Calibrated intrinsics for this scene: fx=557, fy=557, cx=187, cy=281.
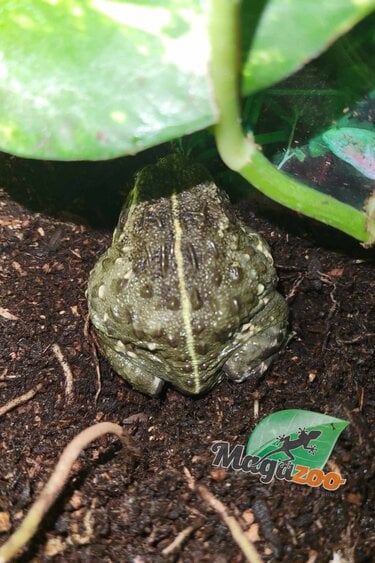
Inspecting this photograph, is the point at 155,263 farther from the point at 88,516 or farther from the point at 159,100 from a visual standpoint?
the point at 88,516

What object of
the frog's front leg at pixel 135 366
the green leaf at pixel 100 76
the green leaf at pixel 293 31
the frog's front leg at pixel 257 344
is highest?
the green leaf at pixel 293 31

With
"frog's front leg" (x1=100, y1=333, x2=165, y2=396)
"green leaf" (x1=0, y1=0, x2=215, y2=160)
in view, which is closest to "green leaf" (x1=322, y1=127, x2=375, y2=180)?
"green leaf" (x1=0, y1=0, x2=215, y2=160)

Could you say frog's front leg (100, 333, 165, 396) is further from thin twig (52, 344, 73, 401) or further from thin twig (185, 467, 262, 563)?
thin twig (185, 467, 262, 563)

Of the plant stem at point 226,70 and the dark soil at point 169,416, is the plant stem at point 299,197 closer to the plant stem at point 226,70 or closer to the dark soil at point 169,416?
the plant stem at point 226,70

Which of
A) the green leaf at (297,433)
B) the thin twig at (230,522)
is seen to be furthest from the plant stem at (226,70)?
the thin twig at (230,522)

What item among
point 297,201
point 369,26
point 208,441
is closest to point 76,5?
point 297,201

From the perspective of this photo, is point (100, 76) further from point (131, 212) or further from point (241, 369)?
point (241, 369)
